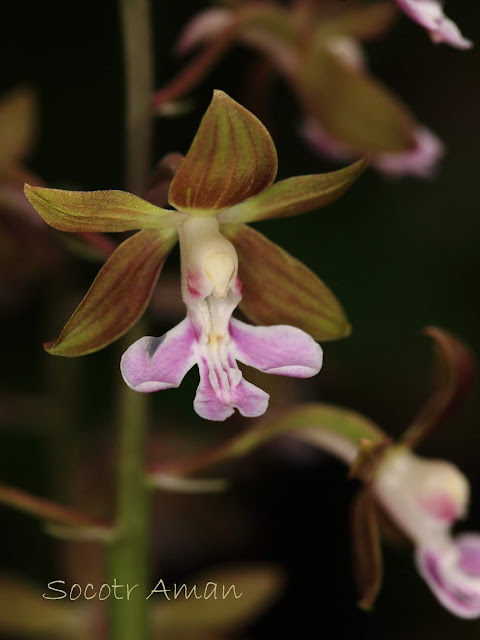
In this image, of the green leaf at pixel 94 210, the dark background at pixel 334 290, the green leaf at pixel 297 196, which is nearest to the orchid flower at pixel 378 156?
the dark background at pixel 334 290

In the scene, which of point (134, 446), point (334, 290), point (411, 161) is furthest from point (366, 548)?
point (334, 290)

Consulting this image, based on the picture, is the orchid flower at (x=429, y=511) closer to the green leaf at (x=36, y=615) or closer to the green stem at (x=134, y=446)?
the green stem at (x=134, y=446)

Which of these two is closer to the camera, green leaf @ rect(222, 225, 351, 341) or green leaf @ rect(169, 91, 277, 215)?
green leaf @ rect(169, 91, 277, 215)

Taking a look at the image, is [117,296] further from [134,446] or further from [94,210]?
[134,446]

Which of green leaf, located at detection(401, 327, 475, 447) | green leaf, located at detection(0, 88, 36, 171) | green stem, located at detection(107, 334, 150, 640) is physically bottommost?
green stem, located at detection(107, 334, 150, 640)

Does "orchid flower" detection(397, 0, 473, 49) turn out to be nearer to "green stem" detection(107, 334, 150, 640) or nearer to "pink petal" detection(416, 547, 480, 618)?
"green stem" detection(107, 334, 150, 640)

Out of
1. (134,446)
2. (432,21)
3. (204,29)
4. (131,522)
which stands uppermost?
(432,21)

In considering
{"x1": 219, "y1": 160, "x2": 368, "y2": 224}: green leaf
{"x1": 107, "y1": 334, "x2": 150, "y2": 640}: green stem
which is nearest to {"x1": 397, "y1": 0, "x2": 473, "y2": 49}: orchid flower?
{"x1": 219, "y1": 160, "x2": 368, "y2": 224}: green leaf
